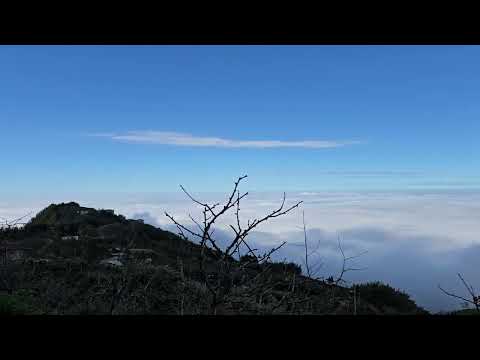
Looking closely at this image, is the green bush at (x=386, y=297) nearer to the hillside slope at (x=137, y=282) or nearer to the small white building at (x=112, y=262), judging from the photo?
the hillside slope at (x=137, y=282)

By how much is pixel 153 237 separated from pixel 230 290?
11.2 metres

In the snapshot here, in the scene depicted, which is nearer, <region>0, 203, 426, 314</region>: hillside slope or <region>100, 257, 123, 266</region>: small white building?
<region>0, 203, 426, 314</region>: hillside slope

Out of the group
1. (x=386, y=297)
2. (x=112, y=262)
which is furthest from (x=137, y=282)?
(x=386, y=297)

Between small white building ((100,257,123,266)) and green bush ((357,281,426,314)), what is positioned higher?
small white building ((100,257,123,266))

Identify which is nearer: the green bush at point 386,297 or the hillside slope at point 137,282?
the hillside slope at point 137,282

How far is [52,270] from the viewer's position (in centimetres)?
889

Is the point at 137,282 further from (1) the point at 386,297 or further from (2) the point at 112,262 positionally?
(1) the point at 386,297

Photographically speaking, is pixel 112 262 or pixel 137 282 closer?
pixel 137 282

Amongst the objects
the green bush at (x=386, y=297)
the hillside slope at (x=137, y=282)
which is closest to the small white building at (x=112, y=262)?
the hillside slope at (x=137, y=282)

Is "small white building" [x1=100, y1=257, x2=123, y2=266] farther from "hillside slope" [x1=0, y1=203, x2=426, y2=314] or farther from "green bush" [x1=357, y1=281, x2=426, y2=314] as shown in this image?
"green bush" [x1=357, y1=281, x2=426, y2=314]

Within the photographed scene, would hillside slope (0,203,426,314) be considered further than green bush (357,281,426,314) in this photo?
No

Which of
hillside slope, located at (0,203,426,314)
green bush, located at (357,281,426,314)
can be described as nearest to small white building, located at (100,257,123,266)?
hillside slope, located at (0,203,426,314)
